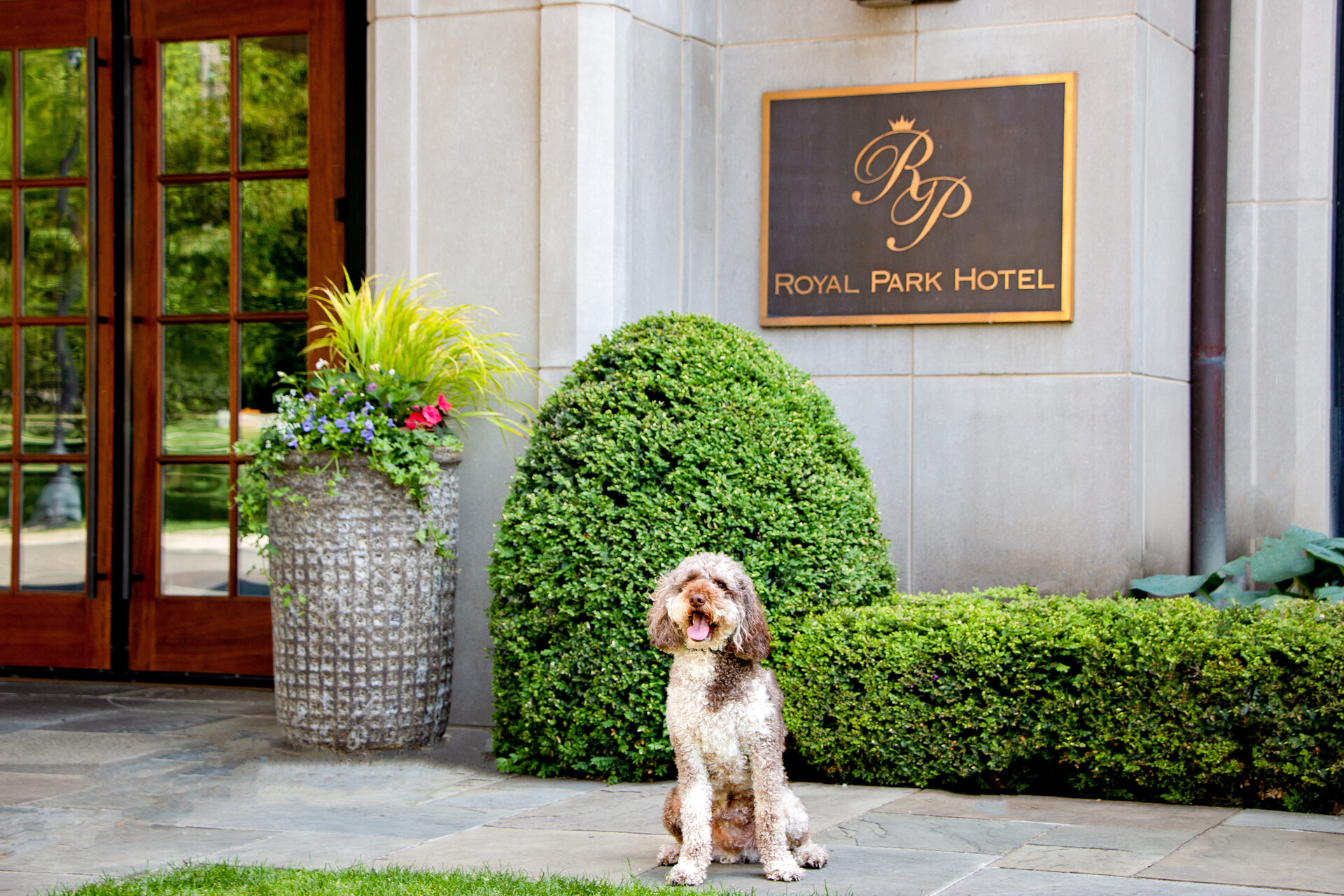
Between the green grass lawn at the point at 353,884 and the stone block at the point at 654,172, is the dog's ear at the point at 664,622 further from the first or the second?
the stone block at the point at 654,172

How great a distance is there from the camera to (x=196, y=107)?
775cm

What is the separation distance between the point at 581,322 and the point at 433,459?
97cm

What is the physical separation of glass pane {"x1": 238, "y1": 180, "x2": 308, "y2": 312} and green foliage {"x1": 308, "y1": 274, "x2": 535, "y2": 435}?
46.9 inches

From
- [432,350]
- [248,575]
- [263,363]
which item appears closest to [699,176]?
[432,350]

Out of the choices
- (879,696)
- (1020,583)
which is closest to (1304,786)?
(879,696)

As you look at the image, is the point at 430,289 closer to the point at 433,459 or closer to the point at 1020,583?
the point at 433,459

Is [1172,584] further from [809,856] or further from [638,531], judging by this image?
[809,856]

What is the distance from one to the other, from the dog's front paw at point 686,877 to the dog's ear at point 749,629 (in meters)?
0.61

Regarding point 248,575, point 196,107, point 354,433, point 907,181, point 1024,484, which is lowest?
point 248,575

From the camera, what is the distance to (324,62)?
7.54 m

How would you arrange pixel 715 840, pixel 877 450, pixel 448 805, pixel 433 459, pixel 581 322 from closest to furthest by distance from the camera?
1. pixel 715 840
2. pixel 448 805
3. pixel 433 459
4. pixel 581 322
5. pixel 877 450

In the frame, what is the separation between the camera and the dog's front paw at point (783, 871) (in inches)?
158

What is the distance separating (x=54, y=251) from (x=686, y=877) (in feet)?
19.4

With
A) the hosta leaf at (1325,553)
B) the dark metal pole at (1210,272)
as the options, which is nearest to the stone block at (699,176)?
the dark metal pole at (1210,272)
